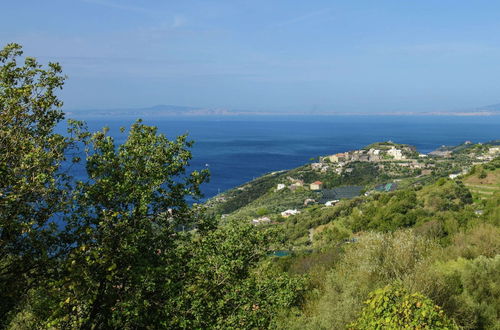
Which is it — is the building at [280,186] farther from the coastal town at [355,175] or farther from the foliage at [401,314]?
the foliage at [401,314]

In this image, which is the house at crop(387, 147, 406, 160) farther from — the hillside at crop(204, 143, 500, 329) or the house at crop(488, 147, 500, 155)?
the house at crop(488, 147, 500, 155)

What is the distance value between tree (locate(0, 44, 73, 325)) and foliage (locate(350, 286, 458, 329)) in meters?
5.96

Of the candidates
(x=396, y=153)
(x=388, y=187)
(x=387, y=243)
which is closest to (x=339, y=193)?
(x=388, y=187)

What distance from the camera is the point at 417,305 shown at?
282 inches

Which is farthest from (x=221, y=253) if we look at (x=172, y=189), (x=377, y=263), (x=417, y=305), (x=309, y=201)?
(x=309, y=201)

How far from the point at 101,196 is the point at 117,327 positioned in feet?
8.00

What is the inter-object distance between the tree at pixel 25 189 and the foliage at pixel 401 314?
19.6ft

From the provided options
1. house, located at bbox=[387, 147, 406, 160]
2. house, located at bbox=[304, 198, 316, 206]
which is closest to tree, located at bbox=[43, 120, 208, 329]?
house, located at bbox=[304, 198, 316, 206]

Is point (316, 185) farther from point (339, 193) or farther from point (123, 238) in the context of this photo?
point (123, 238)

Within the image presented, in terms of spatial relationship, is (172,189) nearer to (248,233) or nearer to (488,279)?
(248,233)

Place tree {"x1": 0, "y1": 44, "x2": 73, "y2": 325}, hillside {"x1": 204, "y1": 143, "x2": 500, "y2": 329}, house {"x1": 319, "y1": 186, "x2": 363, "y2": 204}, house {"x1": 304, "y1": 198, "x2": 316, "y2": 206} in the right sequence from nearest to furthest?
1. tree {"x1": 0, "y1": 44, "x2": 73, "y2": 325}
2. hillside {"x1": 204, "y1": 143, "x2": 500, "y2": 329}
3. house {"x1": 304, "y1": 198, "x2": 316, "y2": 206}
4. house {"x1": 319, "y1": 186, "x2": 363, "y2": 204}

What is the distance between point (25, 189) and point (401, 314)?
6849 millimetres

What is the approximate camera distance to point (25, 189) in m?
5.73

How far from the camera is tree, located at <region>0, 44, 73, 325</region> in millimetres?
5871
